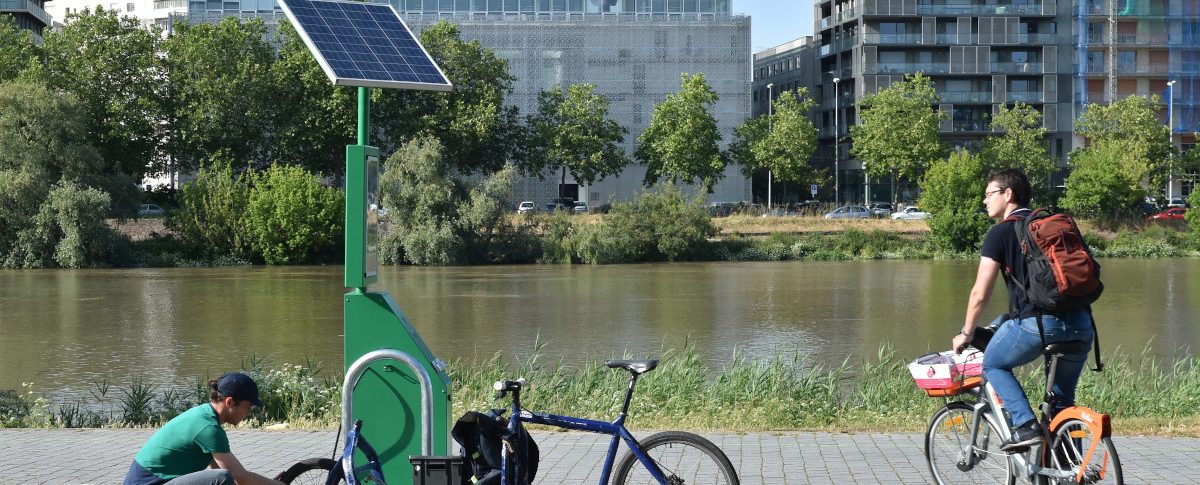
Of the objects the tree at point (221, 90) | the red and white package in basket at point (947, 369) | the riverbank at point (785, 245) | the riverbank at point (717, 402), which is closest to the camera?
the red and white package in basket at point (947, 369)

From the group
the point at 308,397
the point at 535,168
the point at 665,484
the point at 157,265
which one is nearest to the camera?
the point at 665,484

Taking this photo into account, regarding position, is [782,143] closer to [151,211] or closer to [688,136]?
[688,136]

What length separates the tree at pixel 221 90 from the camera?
2334 inches

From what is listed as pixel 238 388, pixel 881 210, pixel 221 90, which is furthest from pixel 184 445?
pixel 881 210

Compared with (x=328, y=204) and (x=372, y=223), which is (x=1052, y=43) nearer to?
(x=328, y=204)

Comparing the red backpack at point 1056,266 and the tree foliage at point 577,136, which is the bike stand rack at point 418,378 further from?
the tree foliage at point 577,136

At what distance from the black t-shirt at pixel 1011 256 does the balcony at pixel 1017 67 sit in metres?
84.6

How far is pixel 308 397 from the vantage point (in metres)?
11.8

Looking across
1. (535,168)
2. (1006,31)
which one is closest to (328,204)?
(535,168)

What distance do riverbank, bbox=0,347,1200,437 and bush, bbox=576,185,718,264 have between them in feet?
128

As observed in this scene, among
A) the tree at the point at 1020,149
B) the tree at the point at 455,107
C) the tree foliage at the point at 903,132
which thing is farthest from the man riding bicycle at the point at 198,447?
the tree at the point at 1020,149

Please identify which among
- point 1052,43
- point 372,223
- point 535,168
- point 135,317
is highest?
point 1052,43

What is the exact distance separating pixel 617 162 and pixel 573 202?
28.7ft

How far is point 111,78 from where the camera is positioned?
59.3 m
